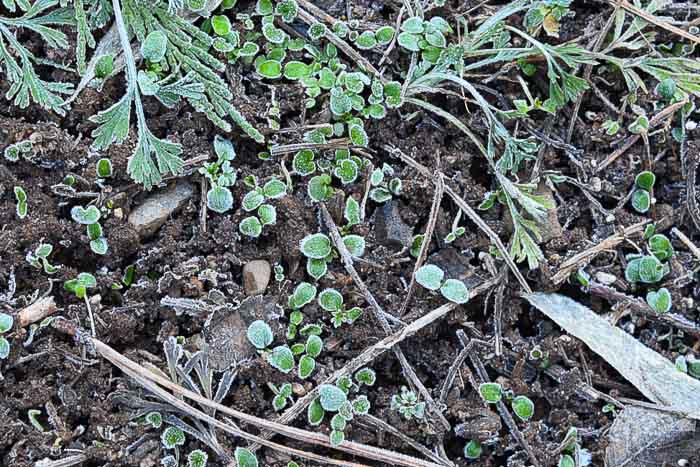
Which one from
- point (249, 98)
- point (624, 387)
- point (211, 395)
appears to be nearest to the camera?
point (211, 395)

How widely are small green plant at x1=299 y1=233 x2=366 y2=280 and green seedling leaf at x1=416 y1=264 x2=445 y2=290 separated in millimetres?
187

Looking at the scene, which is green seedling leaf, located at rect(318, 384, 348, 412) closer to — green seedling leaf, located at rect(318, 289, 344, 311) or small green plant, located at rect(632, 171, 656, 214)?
green seedling leaf, located at rect(318, 289, 344, 311)

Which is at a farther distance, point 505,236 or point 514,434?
point 505,236

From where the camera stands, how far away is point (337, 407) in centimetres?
197

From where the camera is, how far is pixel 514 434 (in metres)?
2.06

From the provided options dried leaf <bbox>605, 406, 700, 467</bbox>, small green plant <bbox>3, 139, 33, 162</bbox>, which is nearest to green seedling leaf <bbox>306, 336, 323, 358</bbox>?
dried leaf <bbox>605, 406, 700, 467</bbox>

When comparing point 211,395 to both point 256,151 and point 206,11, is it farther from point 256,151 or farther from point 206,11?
point 206,11

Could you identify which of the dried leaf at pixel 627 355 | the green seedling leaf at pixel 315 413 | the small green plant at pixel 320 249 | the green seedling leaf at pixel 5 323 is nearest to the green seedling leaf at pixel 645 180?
the dried leaf at pixel 627 355

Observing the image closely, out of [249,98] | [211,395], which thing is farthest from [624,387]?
[249,98]

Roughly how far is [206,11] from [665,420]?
1.87 m

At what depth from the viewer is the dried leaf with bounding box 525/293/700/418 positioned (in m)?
2.12

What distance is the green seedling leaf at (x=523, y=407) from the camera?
6.81 feet

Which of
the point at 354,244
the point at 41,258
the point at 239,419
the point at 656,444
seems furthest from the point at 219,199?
the point at 656,444

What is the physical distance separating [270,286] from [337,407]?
41 centimetres
